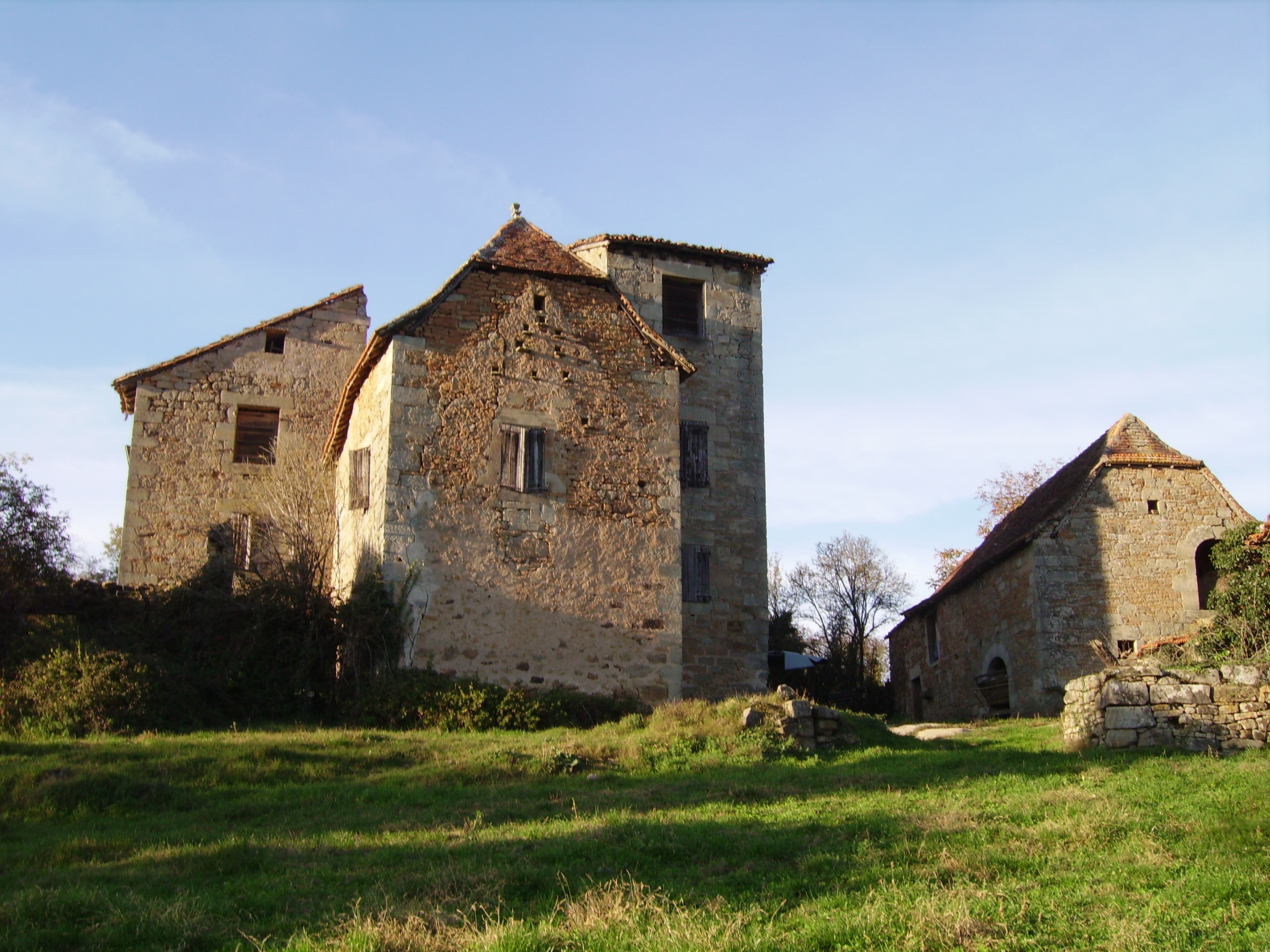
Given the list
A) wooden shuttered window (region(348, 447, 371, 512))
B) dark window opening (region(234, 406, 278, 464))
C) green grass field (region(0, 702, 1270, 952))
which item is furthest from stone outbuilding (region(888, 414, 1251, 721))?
dark window opening (region(234, 406, 278, 464))

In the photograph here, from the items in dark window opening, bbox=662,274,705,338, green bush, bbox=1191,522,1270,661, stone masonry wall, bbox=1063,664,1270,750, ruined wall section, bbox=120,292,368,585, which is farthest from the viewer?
dark window opening, bbox=662,274,705,338

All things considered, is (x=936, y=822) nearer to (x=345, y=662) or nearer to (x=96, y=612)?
(x=345, y=662)

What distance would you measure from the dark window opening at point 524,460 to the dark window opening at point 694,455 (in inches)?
178

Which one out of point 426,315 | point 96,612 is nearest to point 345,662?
point 96,612

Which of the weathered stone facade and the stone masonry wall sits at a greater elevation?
the weathered stone facade

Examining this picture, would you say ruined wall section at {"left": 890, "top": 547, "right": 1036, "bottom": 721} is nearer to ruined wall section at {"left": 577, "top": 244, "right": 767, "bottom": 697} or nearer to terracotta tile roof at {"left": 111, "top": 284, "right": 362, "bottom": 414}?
ruined wall section at {"left": 577, "top": 244, "right": 767, "bottom": 697}

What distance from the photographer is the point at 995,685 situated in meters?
21.5

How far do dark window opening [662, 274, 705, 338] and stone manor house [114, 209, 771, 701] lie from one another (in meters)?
0.05

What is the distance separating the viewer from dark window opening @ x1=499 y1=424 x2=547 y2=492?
657 inches

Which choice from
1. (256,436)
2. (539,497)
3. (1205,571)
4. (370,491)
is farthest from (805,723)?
(256,436)

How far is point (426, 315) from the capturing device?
667 inches

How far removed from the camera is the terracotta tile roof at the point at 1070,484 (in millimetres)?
20766

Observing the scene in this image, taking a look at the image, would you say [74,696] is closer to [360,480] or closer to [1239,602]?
[360,480]

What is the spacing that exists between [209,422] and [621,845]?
16.7 meters
